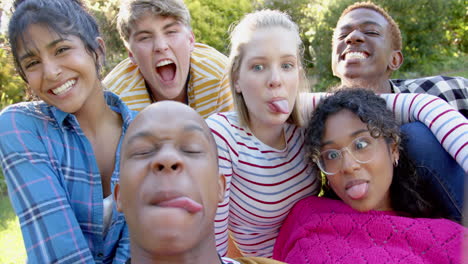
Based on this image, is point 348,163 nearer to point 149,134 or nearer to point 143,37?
point 149,134

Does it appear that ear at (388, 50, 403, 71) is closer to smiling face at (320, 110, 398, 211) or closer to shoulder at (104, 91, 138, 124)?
smiling face at (320, 110, 398, 211)

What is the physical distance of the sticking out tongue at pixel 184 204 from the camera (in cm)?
173

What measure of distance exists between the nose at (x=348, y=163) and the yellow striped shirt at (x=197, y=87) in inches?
52.5

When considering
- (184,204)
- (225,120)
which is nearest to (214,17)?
(225,120)

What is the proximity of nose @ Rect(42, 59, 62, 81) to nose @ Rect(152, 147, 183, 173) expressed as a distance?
0.96 m

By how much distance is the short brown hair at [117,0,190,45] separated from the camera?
3258 mm

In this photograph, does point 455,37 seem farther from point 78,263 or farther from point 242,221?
point 78,263

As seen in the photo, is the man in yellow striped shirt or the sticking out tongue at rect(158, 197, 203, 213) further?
the man in yellow striped shirt

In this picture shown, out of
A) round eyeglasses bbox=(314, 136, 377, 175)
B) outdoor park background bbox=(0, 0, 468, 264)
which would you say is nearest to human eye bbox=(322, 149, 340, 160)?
round eyeglasses bbox=(314, 136, 377, 175)

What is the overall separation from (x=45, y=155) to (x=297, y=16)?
9.19m

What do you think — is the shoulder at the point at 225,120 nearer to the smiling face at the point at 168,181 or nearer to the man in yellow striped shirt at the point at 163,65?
the smiling face at the point at 168,181

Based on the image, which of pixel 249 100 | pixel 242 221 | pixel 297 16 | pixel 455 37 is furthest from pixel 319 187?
pixel 455 37

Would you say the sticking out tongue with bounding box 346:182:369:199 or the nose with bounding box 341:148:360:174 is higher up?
the nose with bounding box 341:148:360:174

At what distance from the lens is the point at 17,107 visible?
8.16 feet
